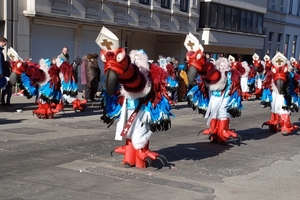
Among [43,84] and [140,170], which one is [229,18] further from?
[140,170]

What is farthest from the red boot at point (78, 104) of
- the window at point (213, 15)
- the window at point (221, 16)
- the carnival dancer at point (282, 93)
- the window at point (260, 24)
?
the window at point (260, 24)

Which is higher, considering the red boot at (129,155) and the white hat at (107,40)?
the white hat at (107,40)

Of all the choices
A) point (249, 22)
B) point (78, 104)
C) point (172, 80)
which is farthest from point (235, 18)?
point (78, 104)

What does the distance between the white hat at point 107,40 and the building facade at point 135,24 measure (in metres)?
11.6

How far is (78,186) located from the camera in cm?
621

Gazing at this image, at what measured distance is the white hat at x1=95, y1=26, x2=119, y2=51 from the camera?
6121mm

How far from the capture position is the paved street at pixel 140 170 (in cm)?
614

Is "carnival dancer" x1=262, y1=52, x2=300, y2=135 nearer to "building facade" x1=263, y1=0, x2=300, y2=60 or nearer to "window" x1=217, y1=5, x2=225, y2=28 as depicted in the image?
"window" x1=217, y1=5, x2=225, y2=28

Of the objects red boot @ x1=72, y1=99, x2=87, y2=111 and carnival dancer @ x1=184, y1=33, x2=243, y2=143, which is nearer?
carnival dancer @ x1=184, y1=33, x2=243, y2=143

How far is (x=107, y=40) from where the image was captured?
6148mm

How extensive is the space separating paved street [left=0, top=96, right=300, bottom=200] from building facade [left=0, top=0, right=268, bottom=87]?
6539 mm

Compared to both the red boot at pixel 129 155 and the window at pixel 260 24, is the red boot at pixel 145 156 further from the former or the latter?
the window at pixel 260 24

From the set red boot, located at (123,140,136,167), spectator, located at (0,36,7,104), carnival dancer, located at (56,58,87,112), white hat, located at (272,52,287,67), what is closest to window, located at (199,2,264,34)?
carnival dancer, located at (56,58,87,112)

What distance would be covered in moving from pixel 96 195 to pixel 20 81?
6740mm
